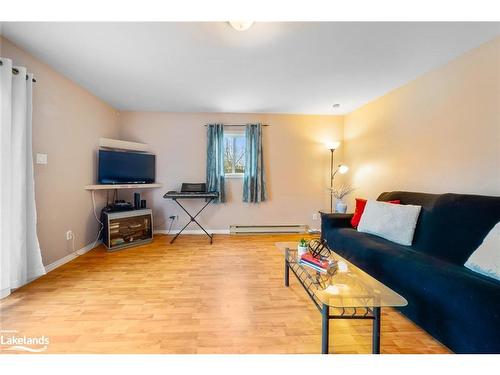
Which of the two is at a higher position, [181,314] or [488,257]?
[488,257]

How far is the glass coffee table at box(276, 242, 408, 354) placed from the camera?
1.09 meters

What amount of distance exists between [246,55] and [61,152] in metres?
2.40

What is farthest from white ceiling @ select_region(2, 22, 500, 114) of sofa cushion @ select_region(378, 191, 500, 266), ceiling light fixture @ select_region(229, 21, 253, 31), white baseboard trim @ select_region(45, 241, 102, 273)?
white baseboard trim @ select_region(45, 241, 102, 273)

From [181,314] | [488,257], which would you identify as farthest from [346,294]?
[181,314]

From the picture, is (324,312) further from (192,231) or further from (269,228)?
(192,231)

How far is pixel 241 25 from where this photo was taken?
1562mm

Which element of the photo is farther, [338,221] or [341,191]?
[341,191]

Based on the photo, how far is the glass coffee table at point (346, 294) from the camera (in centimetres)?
109

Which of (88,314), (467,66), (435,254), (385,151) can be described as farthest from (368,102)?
(88,314)

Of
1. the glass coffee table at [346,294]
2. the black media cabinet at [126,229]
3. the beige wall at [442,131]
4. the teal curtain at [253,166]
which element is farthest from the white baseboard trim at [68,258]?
the beige wall at [442,131]

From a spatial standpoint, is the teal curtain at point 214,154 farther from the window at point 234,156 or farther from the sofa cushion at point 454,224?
the sofa cushion at point 454,224

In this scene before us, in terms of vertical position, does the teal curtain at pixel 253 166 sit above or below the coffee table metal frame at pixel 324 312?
above

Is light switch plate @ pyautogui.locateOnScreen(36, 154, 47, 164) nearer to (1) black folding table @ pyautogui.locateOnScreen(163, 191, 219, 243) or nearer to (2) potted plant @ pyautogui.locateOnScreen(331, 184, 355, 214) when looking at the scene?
(1) black folding table @ pyautogui.locateOnScreen(163, 191, 219, 243)

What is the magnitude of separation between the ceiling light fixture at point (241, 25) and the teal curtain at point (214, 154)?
7.12 ft
